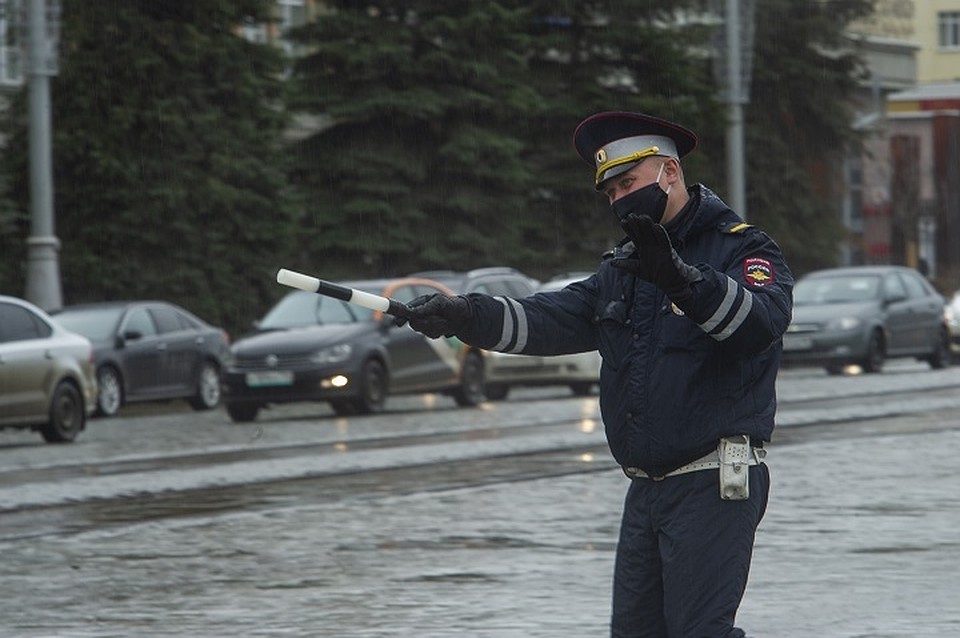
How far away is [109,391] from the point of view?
2647cm

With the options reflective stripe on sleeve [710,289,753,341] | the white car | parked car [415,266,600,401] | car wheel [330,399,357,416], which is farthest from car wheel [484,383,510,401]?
reflective stripe on sleeve [710,289,753,341]

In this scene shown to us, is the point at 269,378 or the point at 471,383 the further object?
the point at 471,383

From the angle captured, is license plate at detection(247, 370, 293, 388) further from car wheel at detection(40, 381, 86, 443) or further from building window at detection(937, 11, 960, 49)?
building window at detection(937, 11, 960, 49)

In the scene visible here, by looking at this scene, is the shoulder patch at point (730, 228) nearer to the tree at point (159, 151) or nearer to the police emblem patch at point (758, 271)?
the police emblem patch at point (758, 271)

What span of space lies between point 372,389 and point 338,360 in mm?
901

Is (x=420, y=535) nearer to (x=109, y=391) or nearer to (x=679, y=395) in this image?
(x=679, y=395)

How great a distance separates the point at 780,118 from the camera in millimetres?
53531

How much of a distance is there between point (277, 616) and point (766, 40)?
45823 mm

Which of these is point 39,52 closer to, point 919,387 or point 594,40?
point 919,387

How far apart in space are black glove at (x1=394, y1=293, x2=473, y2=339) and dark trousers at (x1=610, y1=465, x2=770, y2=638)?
21.7 inches

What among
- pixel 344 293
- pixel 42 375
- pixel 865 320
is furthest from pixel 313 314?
pixel 344 293

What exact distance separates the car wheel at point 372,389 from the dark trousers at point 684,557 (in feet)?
63.5

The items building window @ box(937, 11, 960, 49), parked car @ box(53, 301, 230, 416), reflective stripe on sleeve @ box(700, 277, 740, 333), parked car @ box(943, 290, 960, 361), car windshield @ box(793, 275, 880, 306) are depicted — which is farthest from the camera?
building window @ box(937, 11, 960, 49)

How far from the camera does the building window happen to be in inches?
3898
